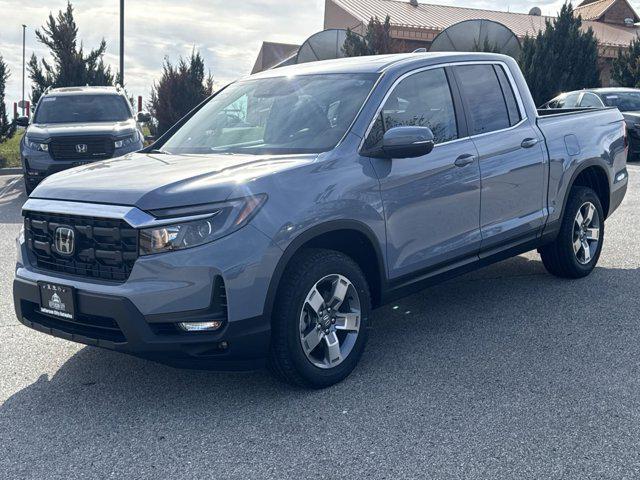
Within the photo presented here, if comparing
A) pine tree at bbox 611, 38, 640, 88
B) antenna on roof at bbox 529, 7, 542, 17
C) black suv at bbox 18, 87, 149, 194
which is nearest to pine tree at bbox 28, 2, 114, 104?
black suv at bbox 18, 87, 149, 194

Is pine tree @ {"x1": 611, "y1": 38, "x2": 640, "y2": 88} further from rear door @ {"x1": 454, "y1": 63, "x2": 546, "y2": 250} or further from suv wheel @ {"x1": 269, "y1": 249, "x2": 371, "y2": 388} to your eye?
suv wheel @ {"x1": 269, "y1": 249, "x2": 371, "y2": 388}

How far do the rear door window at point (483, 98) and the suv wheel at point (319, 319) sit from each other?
1.62 m

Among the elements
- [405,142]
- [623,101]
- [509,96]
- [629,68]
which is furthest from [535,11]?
[405,142]

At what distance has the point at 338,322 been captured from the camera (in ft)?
14.0

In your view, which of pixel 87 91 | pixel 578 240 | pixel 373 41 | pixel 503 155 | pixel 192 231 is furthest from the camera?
pixel 373 41

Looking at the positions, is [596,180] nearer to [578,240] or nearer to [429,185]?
[578,240]

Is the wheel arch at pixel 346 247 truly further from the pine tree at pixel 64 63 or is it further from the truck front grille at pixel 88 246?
the pine tree at pixel 64 63

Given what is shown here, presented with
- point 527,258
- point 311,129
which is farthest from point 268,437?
point 527,258

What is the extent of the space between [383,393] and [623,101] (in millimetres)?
15392

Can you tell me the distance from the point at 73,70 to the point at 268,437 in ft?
63.8

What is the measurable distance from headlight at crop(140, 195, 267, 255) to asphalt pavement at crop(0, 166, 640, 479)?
916 millimetres

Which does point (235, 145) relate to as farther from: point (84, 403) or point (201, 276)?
point (84, 403)

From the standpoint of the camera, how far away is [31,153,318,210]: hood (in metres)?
3.69

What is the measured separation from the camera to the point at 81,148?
1197 centimetres
